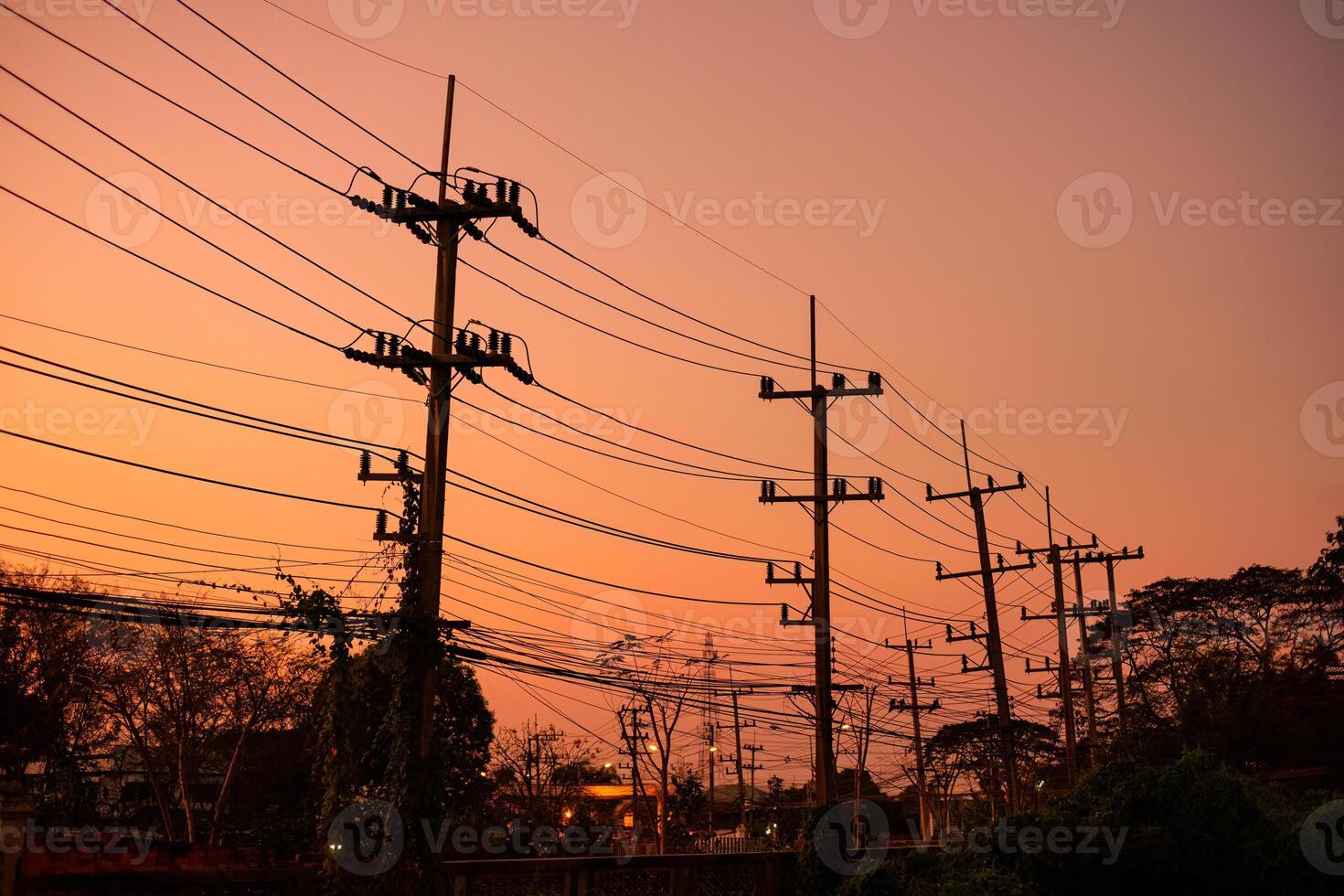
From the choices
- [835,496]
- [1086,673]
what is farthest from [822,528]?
[1086,673]

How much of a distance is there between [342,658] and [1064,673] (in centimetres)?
3193

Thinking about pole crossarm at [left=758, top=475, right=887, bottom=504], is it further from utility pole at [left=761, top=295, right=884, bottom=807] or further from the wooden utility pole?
the wooden utility pole

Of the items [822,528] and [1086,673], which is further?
[1086,673]

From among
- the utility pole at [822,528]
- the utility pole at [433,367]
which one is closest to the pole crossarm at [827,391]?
the utility pole at [822,528]

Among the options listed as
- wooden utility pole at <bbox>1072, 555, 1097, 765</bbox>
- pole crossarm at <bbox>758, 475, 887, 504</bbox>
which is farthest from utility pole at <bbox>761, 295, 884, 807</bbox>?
wooden utility pole at <bbox>1072, 555, 1097, 765</bbox>

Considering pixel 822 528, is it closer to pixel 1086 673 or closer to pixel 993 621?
pixel 993 621

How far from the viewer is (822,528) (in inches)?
1134

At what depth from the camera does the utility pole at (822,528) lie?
26.0 m

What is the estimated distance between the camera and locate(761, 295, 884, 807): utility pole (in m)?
26.0

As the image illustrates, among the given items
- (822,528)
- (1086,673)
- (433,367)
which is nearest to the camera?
(433,367)

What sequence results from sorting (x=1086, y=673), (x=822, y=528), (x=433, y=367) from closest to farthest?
(x=433, y=367), (x=822, y=528), (x=1086, y=673)

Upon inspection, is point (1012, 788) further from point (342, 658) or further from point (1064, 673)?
point (342, 658)

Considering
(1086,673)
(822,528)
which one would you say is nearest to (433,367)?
(822,528)

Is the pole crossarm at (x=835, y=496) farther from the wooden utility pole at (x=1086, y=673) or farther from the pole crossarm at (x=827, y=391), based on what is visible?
the wooden utility pole at (x=1086, y=673)
